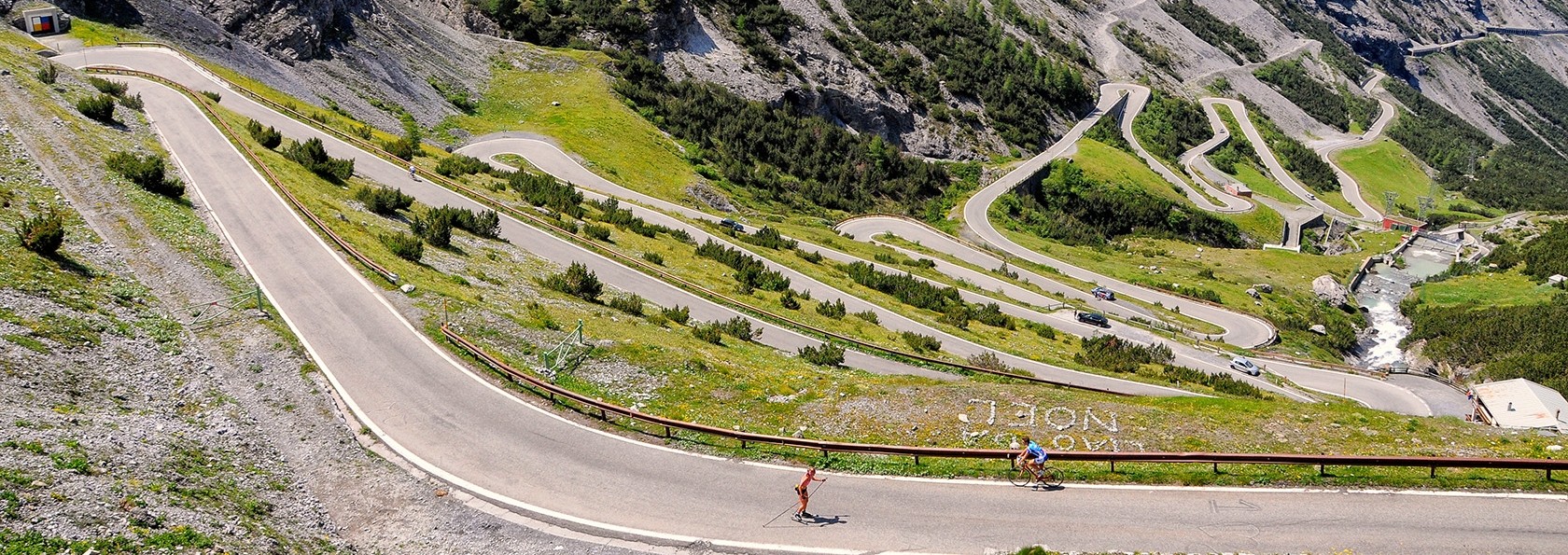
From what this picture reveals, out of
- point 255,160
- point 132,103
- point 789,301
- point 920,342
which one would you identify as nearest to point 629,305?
point 789,301

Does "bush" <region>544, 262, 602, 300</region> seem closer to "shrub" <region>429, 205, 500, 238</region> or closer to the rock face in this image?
"shrub" <region>429, 205, 500, 238</region>

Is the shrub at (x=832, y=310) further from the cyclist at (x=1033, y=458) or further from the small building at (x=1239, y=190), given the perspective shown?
the small building at (x=1239, y=190)

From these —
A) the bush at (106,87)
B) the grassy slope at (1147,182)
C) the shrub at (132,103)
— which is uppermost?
the grassy slope at (1147,182)

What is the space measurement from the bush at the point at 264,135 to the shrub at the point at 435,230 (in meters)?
11.6

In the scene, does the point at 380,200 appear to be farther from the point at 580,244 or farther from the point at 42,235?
the point at 42,235

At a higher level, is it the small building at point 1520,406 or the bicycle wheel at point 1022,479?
the small building at point 1520,406

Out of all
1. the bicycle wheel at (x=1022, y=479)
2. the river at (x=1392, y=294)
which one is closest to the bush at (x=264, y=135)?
the bicycle wheel at (x=1022, y=479)

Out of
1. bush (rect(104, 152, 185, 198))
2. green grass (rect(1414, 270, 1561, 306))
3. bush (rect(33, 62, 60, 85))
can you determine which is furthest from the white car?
bush (rect(33, 62, 60, 85))

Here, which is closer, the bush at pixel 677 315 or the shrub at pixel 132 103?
the bush at pixel 677 315

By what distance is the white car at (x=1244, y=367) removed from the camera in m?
48.0

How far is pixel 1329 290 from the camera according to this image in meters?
75.4

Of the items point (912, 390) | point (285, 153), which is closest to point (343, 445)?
point (912, 390)

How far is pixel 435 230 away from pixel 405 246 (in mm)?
3351

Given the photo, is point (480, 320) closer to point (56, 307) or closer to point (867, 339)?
point (56, 307)
